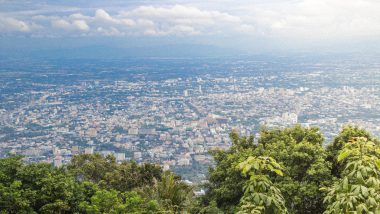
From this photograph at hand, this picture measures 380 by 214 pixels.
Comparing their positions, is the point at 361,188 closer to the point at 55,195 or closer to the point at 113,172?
the point at 55,195

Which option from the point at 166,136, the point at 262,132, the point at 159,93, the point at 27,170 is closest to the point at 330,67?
the point at 159,93

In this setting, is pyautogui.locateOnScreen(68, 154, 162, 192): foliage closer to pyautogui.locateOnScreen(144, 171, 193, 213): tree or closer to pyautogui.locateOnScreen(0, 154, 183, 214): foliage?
pyautogui.locateOnScreen(144, 171, 193, 213): tree

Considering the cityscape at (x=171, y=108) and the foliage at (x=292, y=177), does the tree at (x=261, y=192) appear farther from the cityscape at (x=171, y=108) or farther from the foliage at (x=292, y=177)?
the cityscape at (x=171, y=108)

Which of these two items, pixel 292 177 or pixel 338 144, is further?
pixel 338 144

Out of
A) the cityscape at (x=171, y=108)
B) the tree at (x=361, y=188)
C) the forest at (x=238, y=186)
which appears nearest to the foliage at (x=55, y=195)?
the forest at (x=238, y=186)

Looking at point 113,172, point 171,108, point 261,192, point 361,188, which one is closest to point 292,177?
point 261,192

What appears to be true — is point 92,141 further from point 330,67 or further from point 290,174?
point 330,67

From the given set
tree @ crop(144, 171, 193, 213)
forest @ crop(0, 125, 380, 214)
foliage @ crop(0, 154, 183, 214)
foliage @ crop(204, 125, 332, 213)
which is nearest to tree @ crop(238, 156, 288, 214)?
forest @ crop(0, 125, 380, 214)
